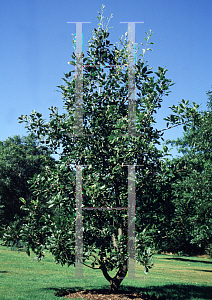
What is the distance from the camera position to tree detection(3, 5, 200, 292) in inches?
333

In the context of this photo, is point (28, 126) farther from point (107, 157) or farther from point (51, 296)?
point (51, 296)

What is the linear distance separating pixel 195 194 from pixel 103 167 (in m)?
5.36

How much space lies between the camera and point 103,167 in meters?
9.21

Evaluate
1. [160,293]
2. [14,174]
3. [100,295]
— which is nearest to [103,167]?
[100,295]

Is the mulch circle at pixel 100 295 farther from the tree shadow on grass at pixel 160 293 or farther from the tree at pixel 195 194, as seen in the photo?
the tree at pixel 195 194

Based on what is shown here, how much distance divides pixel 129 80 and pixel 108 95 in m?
0.83

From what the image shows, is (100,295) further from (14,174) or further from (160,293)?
(14,174)

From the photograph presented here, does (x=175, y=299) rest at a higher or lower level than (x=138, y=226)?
lower

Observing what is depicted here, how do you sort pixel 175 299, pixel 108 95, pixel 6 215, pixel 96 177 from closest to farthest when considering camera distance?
pixel 96 177
pixel 108 95
pixel 175 299
pixel 6 215

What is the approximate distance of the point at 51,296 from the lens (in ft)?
33.1

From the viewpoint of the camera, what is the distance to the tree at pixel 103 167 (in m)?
8.47

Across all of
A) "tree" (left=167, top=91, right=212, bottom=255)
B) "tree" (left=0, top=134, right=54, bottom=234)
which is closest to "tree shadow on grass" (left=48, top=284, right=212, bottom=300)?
"tree" (left=167, top=91, right=212, bottom=255)

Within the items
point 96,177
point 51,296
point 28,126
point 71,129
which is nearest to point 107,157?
point 96,177

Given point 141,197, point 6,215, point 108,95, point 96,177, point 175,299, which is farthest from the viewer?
point 6,215
